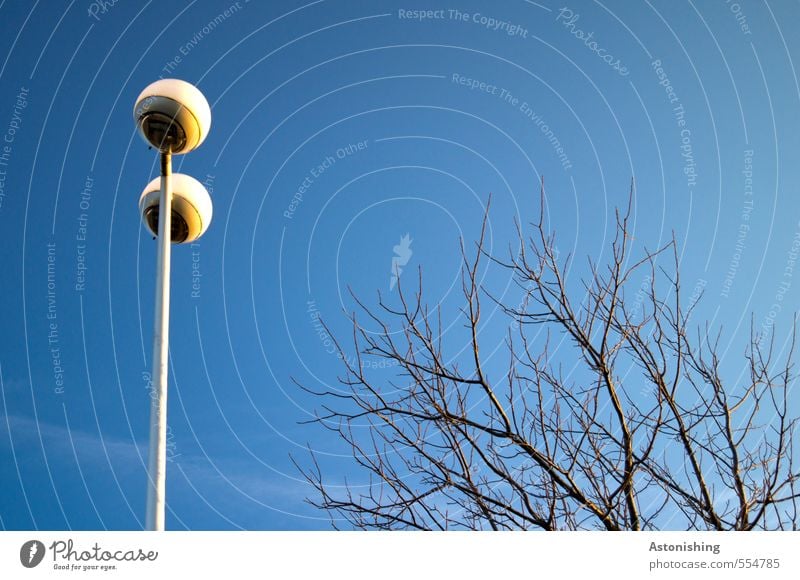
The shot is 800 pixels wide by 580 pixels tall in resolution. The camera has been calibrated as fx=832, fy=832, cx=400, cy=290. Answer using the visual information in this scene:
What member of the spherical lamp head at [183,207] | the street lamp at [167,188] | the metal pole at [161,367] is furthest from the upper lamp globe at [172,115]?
the spherical lamp head at [183,207]

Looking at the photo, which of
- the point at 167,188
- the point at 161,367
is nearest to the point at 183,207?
the point at 167,188

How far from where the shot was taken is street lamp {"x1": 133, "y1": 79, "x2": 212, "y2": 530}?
213 inches

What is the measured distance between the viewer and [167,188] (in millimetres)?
5539

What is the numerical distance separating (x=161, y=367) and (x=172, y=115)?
1.66 meters

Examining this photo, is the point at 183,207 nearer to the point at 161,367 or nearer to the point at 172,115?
the point at 172,115

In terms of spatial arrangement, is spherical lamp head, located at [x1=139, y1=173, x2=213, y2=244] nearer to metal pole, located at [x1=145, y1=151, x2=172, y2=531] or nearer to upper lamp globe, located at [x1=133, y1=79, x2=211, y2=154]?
metal pole, located at [x1=145, y1=151, x2=172, y2=531]

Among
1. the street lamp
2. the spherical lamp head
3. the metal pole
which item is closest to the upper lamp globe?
the street lamp

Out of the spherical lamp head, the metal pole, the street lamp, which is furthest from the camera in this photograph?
the spherical lamp head
